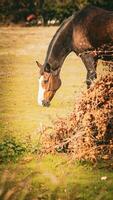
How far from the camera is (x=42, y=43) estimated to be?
30734 millimetres

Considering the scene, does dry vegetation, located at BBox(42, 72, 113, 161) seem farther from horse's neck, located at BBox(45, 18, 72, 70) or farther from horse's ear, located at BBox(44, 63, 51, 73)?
horse's neck, located at BBox(45, 18, 72, 70)

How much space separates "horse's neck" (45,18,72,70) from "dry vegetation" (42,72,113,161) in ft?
9.63

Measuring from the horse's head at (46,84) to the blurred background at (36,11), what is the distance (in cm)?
3455

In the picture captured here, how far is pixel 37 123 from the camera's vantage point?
10.7 m

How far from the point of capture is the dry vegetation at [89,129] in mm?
7824

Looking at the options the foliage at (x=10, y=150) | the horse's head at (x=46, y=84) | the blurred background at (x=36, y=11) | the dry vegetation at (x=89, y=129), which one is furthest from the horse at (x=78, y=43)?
the blurred background at (x=36, y=11)

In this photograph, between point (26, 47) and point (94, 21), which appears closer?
point (94, 21)

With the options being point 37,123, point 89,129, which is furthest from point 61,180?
point 37,123

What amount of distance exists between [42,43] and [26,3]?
1741 cm

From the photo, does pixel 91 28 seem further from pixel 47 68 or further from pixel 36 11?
pixel 36 11

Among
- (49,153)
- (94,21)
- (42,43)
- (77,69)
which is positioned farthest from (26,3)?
(49,153)

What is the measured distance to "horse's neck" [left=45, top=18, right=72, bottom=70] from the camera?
11211 mm

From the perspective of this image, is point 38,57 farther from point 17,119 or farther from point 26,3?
point 26,3

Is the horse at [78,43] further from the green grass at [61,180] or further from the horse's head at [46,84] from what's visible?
the green grass at [61,180]
